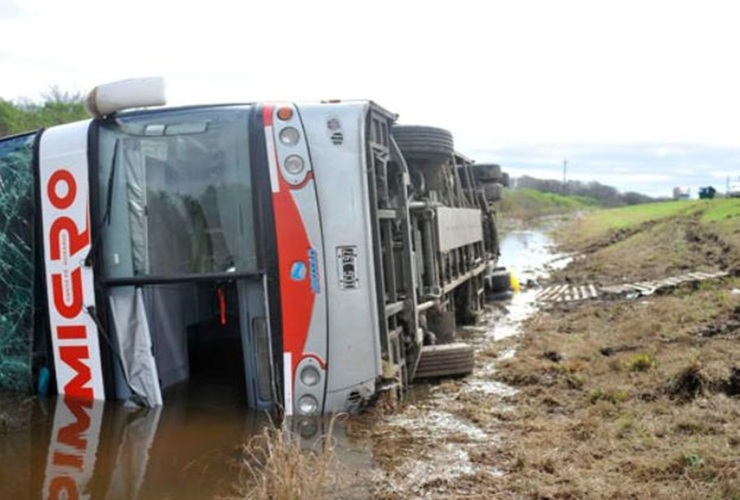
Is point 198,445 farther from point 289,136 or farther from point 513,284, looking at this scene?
point 513,284

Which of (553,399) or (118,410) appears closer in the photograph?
(118,410)

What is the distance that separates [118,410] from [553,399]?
11.4ft

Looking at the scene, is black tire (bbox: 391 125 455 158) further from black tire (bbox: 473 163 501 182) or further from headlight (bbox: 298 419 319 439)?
black tire (bbox: 473 163 501 182)

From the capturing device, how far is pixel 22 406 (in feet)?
18.9

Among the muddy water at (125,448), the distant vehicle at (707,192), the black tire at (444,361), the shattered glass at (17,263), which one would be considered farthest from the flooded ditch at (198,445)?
the distant vehicle at (707,192)

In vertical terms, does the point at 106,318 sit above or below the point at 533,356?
above

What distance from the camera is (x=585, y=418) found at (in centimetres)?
527

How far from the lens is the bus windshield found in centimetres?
533

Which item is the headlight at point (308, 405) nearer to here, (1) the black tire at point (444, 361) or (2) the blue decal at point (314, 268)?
(2) the blue decal at point (314, 268)

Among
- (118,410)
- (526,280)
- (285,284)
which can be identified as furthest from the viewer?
(526,280)

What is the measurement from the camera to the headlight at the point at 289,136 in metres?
5.24

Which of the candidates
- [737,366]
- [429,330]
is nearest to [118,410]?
[429,330]

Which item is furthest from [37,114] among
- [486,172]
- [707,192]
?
[707,192]

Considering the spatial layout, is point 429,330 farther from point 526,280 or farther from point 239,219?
point 526,280
